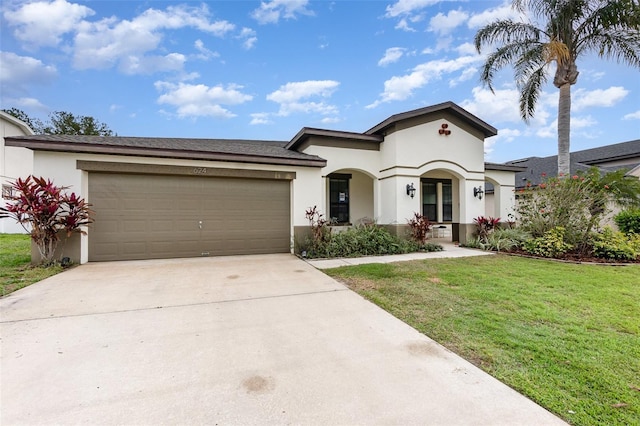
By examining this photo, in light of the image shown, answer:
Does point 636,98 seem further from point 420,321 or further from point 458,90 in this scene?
point 420,321

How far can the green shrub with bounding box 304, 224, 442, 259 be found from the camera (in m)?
8.70

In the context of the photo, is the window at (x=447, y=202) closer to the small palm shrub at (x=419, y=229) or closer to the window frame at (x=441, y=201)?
the window frame at (x=441, y=201)

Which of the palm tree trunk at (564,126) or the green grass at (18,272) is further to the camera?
the palm tree trunk at (564,126)

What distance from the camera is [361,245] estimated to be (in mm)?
9094

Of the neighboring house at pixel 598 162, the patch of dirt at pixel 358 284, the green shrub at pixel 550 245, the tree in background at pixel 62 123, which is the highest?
the tree in background at pixel 62 123

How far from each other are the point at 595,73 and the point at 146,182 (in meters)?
17.3

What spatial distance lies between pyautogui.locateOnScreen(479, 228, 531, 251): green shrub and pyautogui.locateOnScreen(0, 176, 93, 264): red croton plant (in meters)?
12.2

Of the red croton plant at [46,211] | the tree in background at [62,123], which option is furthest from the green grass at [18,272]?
the tree in background at [62,123]

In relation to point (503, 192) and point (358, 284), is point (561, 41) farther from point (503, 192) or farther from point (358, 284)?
point (358, 284)

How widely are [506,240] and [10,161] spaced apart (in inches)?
952

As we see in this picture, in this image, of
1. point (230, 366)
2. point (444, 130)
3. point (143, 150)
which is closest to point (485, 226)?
point (444, 130)

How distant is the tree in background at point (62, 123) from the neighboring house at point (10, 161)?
14398mm

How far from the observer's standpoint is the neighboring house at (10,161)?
1480 cm

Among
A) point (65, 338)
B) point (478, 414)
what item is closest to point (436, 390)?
point (478, 414)
